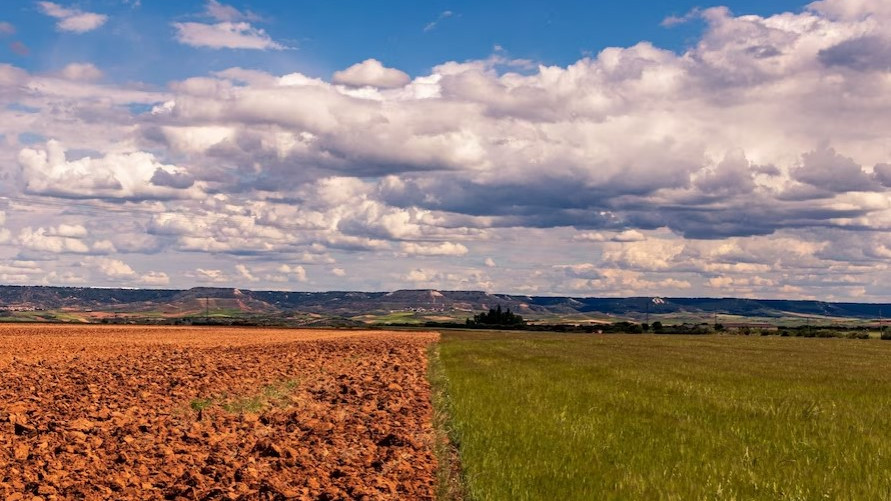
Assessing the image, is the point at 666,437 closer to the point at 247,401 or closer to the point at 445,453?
the point at 445,453

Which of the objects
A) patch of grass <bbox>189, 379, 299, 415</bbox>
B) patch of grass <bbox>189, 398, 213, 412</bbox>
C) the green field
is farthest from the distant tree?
patch of grass <bbox>189, 398, 213, 412</bbox>

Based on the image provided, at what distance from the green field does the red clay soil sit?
5.25ft

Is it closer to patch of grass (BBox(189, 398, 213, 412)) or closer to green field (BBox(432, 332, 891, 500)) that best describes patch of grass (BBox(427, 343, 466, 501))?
green field (BBox(432, 332, 891, 500))

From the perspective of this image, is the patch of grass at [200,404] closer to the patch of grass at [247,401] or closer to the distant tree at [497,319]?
the patch of grass at [247,401]

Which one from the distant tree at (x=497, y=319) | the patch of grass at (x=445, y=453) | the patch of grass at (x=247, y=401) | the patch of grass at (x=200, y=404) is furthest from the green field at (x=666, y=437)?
the distant tree at (x=497, y=319)

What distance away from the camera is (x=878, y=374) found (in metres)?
41.9

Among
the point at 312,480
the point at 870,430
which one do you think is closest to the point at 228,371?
the point at 312,480

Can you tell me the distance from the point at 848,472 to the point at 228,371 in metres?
26.5

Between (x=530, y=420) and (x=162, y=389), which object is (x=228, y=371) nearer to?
(x=162, y=389)

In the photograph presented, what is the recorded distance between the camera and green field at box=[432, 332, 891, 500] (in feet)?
44.3

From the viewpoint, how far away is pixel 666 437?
60.5 feet

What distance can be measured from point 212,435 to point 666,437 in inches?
403

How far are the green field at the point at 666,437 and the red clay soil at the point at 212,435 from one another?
1.60 meters

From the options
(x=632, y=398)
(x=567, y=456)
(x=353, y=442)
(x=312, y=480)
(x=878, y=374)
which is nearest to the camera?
(x=312, y=480)
